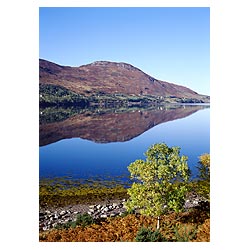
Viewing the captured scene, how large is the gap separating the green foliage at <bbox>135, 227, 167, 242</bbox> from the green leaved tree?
0.18 meters

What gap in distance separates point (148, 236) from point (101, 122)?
5.14ft

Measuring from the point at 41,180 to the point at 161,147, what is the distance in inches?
62.5

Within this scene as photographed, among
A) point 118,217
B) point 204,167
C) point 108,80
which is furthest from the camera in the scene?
point 108,80

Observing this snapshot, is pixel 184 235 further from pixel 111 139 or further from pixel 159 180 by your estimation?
pixel 111 139

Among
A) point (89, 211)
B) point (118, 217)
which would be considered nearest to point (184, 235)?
point (118, 217)

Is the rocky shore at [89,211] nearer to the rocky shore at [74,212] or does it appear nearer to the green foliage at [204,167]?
the rocky shore at [74,212]

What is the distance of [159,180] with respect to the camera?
4.79 meters

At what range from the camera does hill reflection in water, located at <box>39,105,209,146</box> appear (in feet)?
17.6

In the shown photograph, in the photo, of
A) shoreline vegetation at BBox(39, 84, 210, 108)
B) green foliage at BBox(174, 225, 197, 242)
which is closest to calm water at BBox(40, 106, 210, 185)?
shoreline vegetation at BBox(39, 84, 210, 108)

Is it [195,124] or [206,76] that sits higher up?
[206,76]

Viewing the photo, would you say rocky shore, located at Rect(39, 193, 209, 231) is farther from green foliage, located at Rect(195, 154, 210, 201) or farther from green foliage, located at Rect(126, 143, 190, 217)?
green foliage, located at Rect(126, 143, 190, 217)
